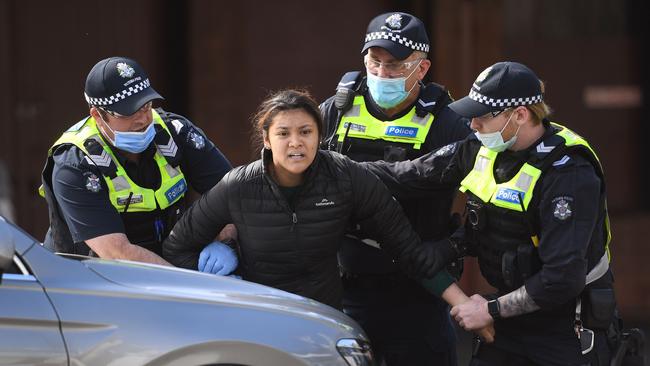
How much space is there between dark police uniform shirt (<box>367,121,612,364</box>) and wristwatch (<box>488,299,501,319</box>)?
92 mm

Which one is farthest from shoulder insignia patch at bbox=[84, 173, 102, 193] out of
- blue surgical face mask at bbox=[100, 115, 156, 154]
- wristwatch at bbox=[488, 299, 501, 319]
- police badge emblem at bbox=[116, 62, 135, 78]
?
wristwatch at bbox=[488, 299, 501, 319]

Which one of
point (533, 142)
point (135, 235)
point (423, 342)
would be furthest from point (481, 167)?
point (135, 235)

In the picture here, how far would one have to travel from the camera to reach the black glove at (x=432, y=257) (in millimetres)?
5020

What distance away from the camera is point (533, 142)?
189 inches

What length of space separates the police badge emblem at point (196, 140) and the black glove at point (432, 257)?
105 centimetres

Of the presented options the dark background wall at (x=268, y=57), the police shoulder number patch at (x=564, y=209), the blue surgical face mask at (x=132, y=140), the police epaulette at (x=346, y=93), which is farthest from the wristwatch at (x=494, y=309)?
the dark background wall at (x=268, y=57)

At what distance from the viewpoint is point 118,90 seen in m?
5.11

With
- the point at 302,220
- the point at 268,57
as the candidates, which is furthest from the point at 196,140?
the point at 268,57

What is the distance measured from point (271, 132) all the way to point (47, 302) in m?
1.18

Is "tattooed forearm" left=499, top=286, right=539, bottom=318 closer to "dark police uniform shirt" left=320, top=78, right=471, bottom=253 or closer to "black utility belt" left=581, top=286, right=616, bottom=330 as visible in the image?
"black utility belt" left=581, top=286, right=616, bottom=330

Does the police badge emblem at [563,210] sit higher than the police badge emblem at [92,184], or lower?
higher

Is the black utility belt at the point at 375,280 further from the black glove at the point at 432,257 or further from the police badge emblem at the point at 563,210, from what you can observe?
the police badge emblem at the point at 563,210

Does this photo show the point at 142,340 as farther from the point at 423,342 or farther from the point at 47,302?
the point at 423,342

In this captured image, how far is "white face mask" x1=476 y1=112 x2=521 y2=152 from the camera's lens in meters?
4.76
